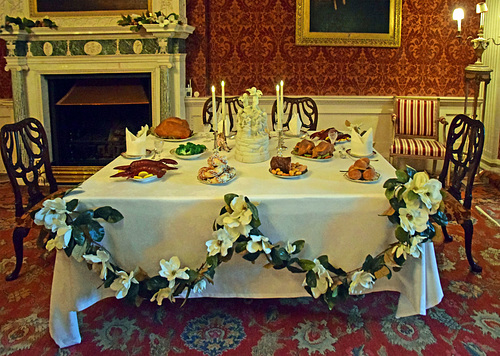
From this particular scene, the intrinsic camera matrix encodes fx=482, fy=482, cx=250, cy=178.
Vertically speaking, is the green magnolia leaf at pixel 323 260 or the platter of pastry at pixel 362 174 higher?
the platter of pastry at pixel 362 174

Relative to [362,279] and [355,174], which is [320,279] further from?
[355,174]

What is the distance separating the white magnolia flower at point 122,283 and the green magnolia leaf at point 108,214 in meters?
0.24

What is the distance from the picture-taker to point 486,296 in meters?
2.60

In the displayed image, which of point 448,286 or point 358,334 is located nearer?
point 358,334

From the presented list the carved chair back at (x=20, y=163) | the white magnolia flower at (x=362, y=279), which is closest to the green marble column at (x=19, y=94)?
the carved chair back at (x=20, y=163)

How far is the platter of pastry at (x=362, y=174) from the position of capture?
2.26 m

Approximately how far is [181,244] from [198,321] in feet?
1.51

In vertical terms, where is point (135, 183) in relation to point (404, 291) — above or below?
above

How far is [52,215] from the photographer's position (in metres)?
1.91

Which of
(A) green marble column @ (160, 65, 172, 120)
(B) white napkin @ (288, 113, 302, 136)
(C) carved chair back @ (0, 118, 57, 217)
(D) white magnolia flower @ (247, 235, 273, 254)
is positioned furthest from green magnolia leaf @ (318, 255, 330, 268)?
(A) green marble column @ (160, 65, 172, 120)

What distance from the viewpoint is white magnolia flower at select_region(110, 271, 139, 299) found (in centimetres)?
204

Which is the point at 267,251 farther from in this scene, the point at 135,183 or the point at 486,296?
the point at 486,296

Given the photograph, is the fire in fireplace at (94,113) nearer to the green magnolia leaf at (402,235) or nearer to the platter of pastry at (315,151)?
Answer: the platter of pastry at (315,151)

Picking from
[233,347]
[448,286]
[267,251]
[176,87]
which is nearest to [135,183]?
[267,251]
